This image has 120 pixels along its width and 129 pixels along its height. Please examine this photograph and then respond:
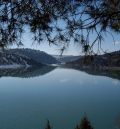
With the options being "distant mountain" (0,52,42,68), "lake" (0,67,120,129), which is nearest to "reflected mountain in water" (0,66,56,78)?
"distant mountain" (0,52,42,68)

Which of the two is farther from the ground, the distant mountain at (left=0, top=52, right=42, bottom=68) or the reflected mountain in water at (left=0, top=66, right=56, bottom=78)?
the distant mountain at (left=0, top=52, right=42, bottom=68)

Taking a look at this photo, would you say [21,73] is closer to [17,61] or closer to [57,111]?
[17,61]

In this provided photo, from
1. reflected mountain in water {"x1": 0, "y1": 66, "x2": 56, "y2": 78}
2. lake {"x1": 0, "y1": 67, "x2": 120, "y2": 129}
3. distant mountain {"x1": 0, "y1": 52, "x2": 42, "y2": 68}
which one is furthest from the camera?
distant mountain {"x1": 0, "y1": 52, "x2": 42, "y2": 68}

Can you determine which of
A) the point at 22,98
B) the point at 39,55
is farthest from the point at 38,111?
the point at 39,55

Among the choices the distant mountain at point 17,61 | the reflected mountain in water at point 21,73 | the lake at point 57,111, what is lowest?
the lake at point 57,111

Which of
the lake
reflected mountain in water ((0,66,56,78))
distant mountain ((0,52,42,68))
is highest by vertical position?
distant mountain ((0,52,42,68))

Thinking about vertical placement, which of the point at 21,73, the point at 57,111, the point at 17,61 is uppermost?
the point at 17,61

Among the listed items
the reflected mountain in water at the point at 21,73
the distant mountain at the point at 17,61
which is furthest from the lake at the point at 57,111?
the distant mountain at the point at 17,61

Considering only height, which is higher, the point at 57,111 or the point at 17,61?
the point at 17,61

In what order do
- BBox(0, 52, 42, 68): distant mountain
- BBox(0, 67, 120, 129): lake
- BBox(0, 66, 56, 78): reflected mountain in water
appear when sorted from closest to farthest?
BBox(0, 67, 120, 129): lake
BBox(0, 66, 56, 78): reflected mountain in water
BBox(0, 52, 42, 68): distant mountain

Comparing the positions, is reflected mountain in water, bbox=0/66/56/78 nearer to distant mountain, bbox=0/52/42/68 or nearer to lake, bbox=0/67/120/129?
distant mountain, bbox=0/52/42/68

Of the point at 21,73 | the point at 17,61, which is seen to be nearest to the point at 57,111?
the point at 21,73

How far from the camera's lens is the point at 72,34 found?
9.47ft

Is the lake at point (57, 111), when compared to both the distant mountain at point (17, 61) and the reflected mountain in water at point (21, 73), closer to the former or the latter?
the reflected mountain in water at point (21, 73)
